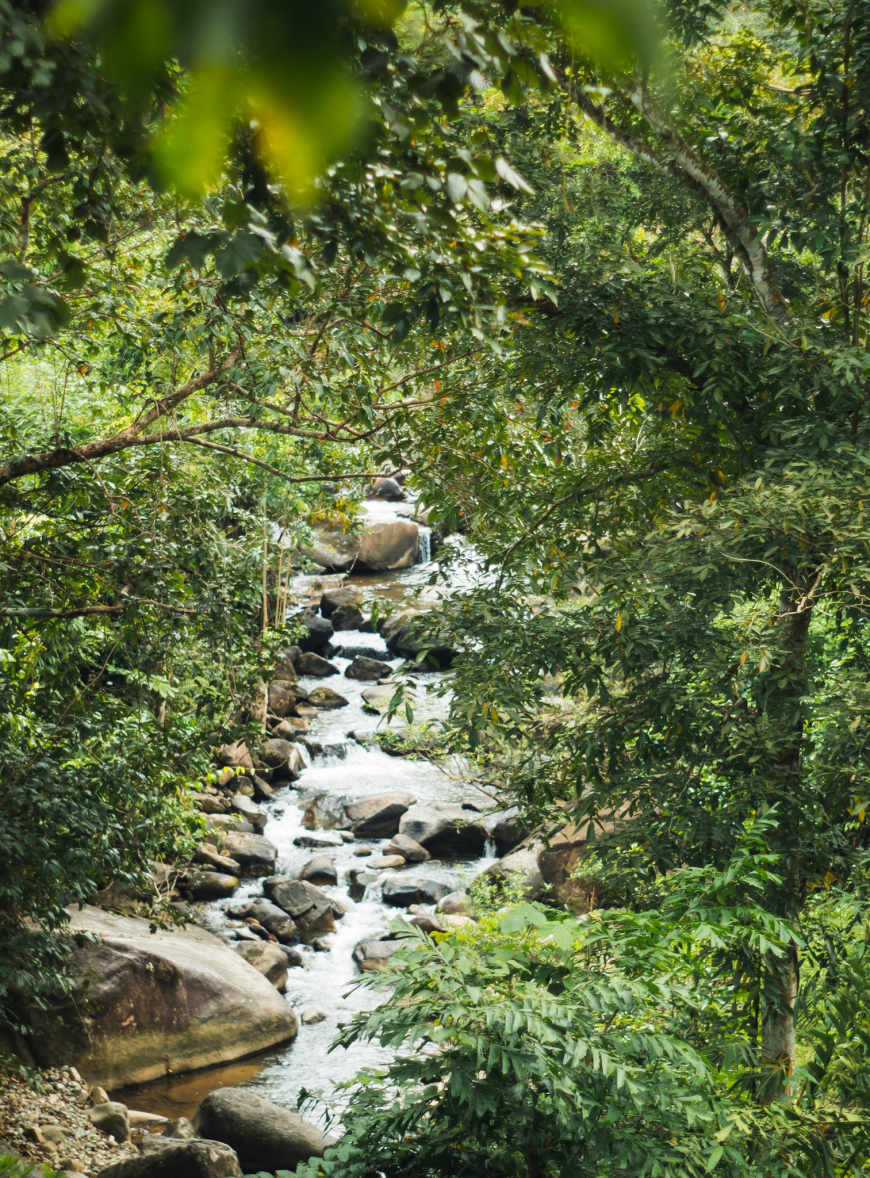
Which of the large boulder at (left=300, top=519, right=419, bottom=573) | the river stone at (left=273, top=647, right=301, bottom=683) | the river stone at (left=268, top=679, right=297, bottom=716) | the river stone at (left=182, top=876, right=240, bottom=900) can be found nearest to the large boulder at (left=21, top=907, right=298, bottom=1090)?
the river stone at (left=182, top=876, right=240, bottom=900)

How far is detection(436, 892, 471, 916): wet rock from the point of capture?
9633 millimetres

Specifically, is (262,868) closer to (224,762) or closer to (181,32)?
(224,762)

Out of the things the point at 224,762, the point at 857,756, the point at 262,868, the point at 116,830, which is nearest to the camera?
the point at 857,756

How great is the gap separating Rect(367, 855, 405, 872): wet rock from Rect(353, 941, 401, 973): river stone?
5.27ft

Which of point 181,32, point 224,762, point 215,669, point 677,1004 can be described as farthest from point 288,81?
point 224,762

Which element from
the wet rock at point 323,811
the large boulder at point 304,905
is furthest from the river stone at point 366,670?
the large boulder at point 304,905

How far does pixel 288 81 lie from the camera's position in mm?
705

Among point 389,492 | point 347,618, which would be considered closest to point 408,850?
point 347,618

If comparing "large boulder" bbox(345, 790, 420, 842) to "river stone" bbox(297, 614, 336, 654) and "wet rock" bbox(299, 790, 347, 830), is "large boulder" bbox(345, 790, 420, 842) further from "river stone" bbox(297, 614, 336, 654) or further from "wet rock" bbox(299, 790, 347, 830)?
"river stone" bbox(297, 614, 336, 654)

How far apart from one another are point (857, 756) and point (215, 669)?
5952 mm

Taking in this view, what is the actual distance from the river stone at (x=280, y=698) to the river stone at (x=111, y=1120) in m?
8.06

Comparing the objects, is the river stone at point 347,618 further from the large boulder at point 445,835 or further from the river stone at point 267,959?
the river stone at point 267,959

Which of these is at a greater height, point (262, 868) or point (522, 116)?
point (522, 116)

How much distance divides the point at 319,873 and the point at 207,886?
1300 millimetres
